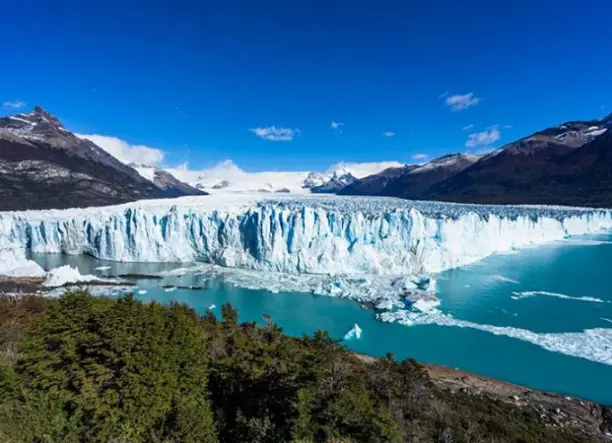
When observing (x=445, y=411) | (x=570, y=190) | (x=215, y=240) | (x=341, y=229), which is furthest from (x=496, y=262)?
(x=570, y=190)

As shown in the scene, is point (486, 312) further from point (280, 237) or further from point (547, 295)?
point (280, 237)

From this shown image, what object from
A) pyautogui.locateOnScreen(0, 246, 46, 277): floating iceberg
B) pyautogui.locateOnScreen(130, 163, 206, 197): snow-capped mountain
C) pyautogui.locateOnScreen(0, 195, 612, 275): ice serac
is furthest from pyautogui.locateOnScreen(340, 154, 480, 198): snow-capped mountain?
pyautogui.locateOnScreen(0, 246, 46, 277): floating iceberg

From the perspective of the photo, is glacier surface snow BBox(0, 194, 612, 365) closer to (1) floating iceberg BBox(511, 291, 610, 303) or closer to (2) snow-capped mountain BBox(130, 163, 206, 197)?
(1) floating iceberg BBox(511, 291, 610, 303)

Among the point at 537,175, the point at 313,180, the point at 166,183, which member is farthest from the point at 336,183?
the point at 537,175

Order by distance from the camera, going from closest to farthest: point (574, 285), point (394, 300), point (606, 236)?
point (394, 300) → point (574, 285) → point (606, 236)

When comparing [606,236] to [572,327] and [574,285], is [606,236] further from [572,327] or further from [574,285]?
[572,327]

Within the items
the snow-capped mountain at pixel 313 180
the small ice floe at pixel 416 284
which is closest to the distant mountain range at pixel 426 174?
the small ice floe at pixel 416 284

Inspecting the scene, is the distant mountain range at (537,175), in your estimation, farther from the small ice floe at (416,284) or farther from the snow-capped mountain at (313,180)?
the snow-capped mountain at (313,180)
